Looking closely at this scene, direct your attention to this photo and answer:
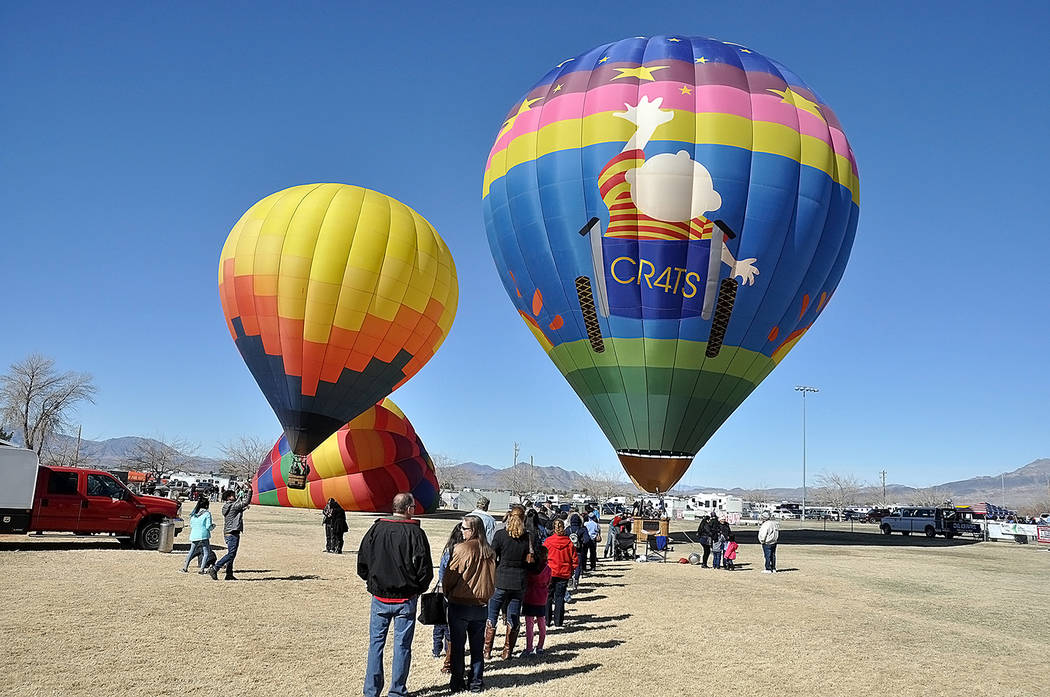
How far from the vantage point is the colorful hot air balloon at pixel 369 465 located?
34375mm

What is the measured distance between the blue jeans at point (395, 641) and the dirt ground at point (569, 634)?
66 centimetres

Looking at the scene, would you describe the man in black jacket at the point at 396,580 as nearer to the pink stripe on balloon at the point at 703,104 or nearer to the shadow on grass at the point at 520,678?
the shadow on grass at the point at 520,678

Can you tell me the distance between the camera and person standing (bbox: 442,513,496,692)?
710 cm

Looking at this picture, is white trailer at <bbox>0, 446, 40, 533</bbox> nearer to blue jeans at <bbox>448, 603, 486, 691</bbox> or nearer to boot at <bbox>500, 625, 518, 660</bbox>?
boot at <bbox>500, 625, 518, 660</bbox>

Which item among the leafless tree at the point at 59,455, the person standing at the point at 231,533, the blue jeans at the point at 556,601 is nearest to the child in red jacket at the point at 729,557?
the blue jeans at the point at 556,601

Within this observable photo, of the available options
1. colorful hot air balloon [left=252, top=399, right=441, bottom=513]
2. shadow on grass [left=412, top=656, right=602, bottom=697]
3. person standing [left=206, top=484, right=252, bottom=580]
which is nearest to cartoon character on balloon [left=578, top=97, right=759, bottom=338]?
person standing [left=206, top=484, right=252, bottom=580]

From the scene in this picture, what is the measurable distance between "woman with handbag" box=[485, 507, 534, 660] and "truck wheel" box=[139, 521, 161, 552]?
12.6m

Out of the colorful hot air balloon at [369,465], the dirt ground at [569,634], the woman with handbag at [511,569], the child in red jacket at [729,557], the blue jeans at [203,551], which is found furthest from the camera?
the colorful hot air balloon at [369,465]

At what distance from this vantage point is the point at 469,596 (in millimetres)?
7078

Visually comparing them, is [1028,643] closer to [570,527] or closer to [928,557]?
[570,527]

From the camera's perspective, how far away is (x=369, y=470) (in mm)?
34469

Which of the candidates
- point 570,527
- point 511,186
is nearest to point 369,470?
point 511,186

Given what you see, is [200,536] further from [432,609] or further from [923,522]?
[923,522]

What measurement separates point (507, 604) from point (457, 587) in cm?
190
